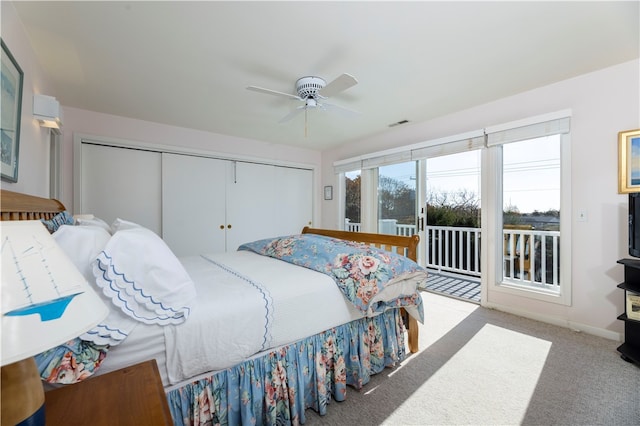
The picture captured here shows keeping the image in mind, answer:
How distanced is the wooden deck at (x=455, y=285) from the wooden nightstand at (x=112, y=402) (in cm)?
355

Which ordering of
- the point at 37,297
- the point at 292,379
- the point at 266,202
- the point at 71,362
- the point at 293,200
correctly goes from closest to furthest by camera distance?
1. the point at 37,297
2. the point at 71,362
3. the point at 292,379
4. the point at 266,202
5. the point at 293,200

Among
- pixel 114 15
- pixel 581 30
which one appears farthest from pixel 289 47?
pixel 581 30

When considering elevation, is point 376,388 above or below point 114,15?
below

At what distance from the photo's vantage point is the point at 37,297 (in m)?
0.47

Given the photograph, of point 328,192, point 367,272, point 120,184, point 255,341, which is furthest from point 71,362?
point 328,192

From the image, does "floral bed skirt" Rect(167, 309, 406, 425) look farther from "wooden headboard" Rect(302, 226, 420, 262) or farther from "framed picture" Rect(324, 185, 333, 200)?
"framed picture" Rect(324, 185, 333, 200)

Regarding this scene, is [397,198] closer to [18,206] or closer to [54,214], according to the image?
[54,214]

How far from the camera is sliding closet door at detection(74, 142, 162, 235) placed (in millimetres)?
3297

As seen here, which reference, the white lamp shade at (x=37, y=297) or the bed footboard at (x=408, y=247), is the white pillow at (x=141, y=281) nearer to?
the white lamp shade at (x=37, y=297)

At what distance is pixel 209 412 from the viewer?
1.23 m

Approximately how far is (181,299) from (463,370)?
1932 mm

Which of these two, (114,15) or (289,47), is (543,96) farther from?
(114,15)

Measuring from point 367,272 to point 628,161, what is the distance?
2.45 m

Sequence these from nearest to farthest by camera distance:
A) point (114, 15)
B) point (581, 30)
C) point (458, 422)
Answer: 1. point (458, 422)
2. point (114, 15)
3. point (581, 30)
